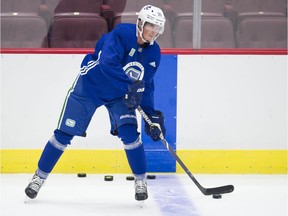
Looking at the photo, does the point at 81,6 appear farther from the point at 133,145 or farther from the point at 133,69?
the point at 133,145

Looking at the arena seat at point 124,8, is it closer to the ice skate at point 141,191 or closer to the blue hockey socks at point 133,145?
the blue hockey socks at point 133,145

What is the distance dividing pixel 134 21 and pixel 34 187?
1.46m

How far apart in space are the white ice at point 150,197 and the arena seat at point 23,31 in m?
0.86

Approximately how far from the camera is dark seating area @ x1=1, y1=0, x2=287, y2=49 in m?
5.00

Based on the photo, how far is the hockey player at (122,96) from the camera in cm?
395

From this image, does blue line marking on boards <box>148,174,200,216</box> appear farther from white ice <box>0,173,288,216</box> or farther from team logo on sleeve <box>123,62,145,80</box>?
team logo on sleeve <box>123,62,145,80</box>

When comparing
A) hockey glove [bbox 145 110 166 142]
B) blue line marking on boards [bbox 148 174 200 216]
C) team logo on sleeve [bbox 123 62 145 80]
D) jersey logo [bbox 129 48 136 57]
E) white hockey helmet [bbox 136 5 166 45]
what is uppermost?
white hockey helmet [bbox 136 5 166 45]

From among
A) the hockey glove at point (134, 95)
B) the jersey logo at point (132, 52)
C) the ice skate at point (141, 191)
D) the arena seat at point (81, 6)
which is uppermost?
the arena seat at point (81, 6)

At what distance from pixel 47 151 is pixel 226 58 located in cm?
151

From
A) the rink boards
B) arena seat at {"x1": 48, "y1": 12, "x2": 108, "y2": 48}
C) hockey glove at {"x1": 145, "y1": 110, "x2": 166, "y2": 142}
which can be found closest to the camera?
hockey glove at {"x1": 145, "y1": 110, "x2": 166, "y2": 142}

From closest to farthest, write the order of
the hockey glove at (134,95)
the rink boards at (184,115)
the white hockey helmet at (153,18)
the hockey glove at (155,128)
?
the hockey glove at (134,95) < the white hockey helmet at (153,18) < the hockey glove at (155,128) < the rink boards at (184,115)

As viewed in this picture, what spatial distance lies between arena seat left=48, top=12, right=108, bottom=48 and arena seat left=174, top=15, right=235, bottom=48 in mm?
497

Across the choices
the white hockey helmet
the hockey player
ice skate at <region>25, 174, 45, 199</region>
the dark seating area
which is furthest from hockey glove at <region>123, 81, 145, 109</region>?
the dark seating area

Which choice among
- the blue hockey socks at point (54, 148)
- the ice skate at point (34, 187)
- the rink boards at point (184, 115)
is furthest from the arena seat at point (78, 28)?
the ice skate at point (34, 187)
